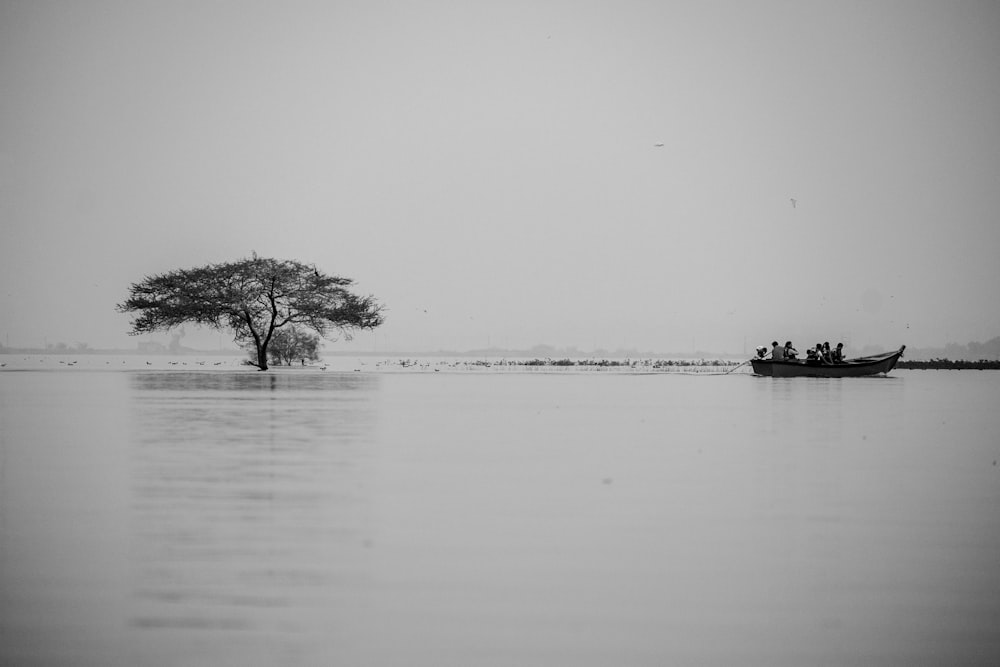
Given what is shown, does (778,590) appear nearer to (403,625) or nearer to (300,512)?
(403,625)

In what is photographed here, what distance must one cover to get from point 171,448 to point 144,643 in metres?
9.99

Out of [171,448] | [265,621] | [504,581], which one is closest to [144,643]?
[265,621]

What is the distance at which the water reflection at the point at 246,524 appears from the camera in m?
5.85

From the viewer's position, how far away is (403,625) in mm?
5551

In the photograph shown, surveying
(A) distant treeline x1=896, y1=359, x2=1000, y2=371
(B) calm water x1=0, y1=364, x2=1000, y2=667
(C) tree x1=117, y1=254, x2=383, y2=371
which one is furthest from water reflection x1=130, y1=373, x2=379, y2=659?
(A) distant treeline x1=896, y1=359, x2=1000, y2=371

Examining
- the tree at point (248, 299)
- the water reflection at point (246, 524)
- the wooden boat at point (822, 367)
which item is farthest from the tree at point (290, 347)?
the water reflection at point (246, 524)

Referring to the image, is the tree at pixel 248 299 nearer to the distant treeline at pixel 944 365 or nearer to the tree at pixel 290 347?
the tree at pixel 290 347

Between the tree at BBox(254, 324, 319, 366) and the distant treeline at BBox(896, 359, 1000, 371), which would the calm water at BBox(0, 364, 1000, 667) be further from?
the distant treeline at BBox(896, 359, 1000, 371)

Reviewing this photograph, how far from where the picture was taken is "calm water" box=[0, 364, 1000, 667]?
532 cm

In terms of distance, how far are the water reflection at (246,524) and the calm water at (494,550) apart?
3cm

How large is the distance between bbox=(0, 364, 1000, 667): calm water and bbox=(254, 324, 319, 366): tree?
48.3 m

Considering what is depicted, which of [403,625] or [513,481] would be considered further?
[513,481]

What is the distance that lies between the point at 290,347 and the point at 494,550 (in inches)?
2359

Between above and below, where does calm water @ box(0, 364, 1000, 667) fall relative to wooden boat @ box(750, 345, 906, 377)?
below
